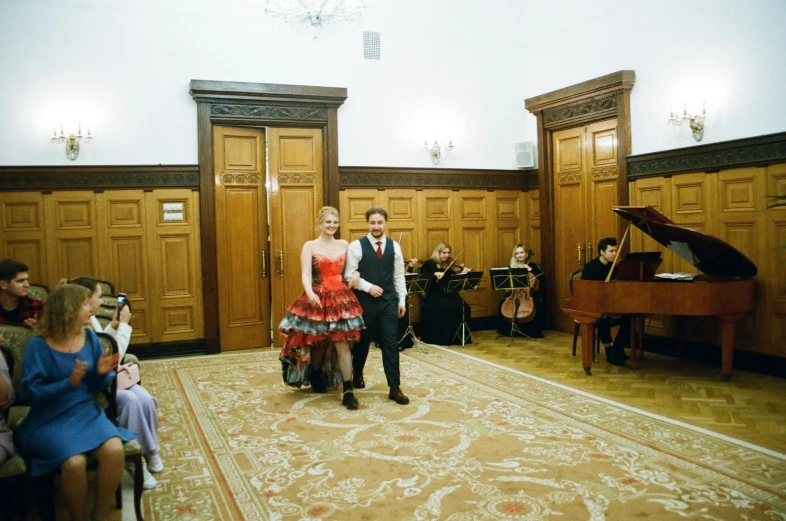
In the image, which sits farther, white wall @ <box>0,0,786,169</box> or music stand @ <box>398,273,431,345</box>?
music stand @ <box>398,273,431,345</box>

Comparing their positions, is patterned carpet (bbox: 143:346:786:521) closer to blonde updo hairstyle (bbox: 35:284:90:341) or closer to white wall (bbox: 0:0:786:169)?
blonde updo hairstyle (bbox: 35:284:90:341)

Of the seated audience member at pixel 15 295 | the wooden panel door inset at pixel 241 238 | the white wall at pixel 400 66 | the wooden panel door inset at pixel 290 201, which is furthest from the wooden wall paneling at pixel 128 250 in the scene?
the seated audience member at pixel 15 295

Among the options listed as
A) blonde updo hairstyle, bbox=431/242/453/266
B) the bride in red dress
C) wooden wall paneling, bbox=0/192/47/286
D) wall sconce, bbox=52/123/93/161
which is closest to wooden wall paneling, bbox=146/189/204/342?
wall sconce, bbox=52/123/93/161

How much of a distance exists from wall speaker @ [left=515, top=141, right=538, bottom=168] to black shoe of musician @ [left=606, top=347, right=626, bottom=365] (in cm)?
348

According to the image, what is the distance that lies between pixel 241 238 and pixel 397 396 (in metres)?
3.56

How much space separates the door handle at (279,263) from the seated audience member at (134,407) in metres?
4.06

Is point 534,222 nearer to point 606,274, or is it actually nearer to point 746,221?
point 606,274

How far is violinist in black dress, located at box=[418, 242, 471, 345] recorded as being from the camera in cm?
810

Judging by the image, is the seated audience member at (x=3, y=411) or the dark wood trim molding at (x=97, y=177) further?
the dark wood trim molding at (x=97, y=177)

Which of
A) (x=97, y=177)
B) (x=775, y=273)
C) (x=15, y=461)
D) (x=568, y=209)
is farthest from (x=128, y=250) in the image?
(x=775, y=273)

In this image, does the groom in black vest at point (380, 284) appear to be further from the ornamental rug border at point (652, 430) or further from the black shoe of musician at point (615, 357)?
the black shoe of musician at point (615, 357)

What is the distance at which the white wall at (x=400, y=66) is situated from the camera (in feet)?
21.6

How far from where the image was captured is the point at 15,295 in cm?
414

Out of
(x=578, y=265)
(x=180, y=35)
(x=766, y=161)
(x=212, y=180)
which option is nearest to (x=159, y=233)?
(x=212, y=180)
